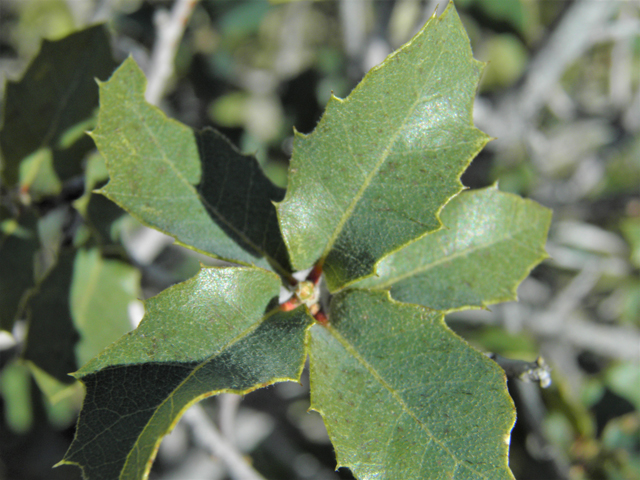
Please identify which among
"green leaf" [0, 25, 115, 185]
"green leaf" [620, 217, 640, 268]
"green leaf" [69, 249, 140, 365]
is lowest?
"green leaf" [620, 217, 640, 268]

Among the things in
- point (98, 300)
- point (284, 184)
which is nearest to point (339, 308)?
point (98, 300)

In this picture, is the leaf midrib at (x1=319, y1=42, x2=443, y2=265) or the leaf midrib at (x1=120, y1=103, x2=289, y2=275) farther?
the leaf midrib at (x1=120, y1=103, x2=289, y2=275)

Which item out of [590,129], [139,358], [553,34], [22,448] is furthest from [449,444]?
[22,448]

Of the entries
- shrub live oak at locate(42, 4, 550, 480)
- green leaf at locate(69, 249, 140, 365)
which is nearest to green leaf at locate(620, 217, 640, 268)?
shrub live oak at locate(42, 4, 550, 480)

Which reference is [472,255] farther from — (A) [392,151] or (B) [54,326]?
(B) [54,326]

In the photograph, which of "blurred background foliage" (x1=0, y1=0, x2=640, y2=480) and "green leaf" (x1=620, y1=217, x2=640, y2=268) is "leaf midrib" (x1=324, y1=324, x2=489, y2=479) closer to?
"blurred background foliage" (x1=0, y1=0, x2=640, y2=480)

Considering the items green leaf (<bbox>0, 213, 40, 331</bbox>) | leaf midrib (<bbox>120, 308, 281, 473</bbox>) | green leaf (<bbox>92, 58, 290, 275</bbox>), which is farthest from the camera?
green leaf (<bbox>0, 213, 40, 331</bbox>)

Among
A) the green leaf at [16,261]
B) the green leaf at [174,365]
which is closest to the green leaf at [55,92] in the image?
the green leaf at [16,261]
